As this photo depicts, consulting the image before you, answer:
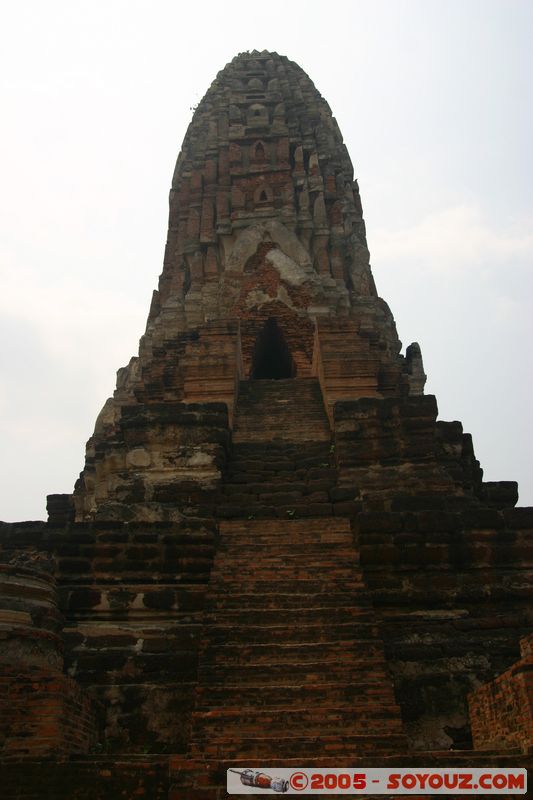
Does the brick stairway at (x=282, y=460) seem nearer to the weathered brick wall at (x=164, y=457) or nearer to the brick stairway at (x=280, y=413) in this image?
the brick stairway at (x=280, y=413)

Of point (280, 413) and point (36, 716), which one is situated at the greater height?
point (280, 413)

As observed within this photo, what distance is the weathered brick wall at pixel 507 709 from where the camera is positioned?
4840 mm

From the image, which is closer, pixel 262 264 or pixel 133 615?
pixel 133 615

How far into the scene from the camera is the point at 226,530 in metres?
7.86

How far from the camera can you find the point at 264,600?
21.8ft

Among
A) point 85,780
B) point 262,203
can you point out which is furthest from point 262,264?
point 85,780

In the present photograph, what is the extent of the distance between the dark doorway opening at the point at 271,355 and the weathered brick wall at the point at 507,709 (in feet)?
42.0

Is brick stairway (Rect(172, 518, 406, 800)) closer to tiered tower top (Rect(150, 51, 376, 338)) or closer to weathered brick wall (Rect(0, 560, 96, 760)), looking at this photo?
weathered brick wall (Rect(0, 560, 96, 760))

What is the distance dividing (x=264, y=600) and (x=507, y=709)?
2.26 m

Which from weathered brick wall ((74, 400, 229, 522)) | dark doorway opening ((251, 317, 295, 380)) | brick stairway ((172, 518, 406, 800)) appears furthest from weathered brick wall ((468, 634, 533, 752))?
dark doorway opening ((251, 317, 295, 380))

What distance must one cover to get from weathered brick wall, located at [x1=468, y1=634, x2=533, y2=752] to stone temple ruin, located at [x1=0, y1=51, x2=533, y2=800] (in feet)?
0.06

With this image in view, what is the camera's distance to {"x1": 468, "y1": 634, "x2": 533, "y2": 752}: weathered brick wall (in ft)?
15.9

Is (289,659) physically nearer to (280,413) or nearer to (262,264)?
(280,413)

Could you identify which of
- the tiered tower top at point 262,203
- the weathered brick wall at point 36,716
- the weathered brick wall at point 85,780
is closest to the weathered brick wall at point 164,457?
the weathered brick wall at point 36,716
